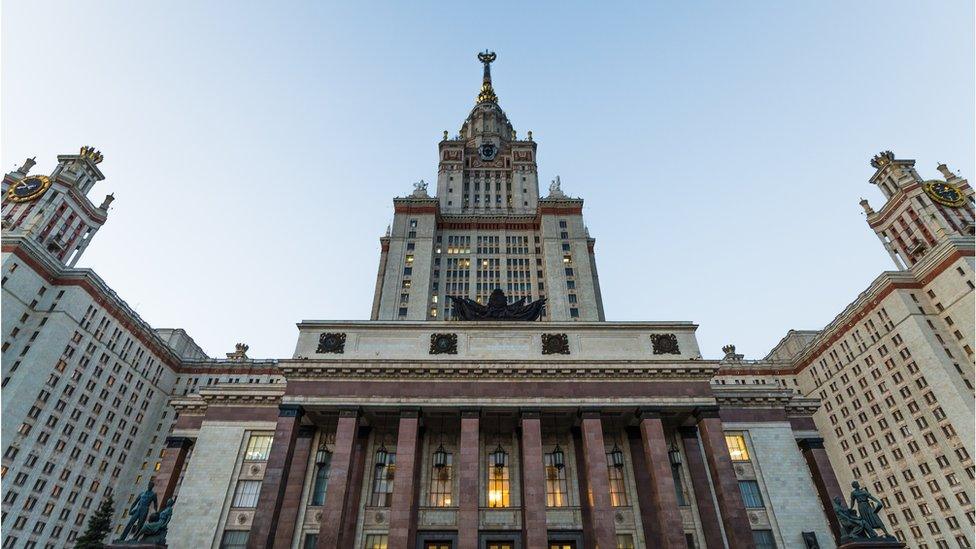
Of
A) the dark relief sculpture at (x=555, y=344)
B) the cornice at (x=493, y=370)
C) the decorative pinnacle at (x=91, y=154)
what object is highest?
the decorative pinnacle at (x=91, y=154)

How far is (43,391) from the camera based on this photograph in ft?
196

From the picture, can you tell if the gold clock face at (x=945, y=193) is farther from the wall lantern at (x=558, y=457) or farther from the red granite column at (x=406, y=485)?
the red granite column at (x=406, y=485)

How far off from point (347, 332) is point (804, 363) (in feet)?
239

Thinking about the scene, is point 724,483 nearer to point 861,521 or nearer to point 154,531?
point 861,521

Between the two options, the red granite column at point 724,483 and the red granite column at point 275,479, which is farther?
the red granite column at point 724,483

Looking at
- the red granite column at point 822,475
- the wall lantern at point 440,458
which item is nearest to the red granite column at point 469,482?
the wall lantern at point 440,458

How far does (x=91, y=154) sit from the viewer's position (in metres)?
76.4

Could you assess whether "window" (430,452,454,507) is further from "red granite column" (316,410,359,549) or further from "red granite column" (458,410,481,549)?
"red granite column" (316,410,359,549)

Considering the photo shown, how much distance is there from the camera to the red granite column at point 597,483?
30.1m

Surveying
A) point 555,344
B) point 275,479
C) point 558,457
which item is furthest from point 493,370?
point 275,479

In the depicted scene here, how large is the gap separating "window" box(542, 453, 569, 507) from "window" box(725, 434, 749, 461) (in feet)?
42.1

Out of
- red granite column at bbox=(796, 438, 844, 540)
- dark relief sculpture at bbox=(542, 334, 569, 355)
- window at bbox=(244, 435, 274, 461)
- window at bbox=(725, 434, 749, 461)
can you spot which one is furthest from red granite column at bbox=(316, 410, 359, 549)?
red granite column at bbox=(796, 438, 844, 540)

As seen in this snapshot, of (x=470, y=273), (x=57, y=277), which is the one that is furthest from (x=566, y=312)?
(x=57, y=277)

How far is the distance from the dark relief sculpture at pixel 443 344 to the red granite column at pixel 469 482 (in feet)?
16.8
